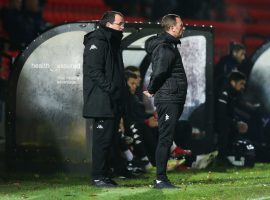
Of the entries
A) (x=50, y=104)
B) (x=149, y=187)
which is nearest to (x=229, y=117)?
(x=50, y=104)

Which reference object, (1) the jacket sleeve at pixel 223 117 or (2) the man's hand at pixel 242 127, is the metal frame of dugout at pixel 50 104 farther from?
(2) the man's hand at pixel 242 127

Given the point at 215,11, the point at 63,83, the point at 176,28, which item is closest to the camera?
the point at 176,28

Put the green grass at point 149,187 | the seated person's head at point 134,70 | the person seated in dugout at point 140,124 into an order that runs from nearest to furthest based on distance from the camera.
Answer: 1. the green grass at point 149,187
2. the person seated in dugout at point 140,124
3. the seated person's head at point 134,70

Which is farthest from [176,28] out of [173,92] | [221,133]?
[221,133]

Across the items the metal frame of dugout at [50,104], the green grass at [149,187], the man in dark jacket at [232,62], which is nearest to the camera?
the green grass at [149,187]

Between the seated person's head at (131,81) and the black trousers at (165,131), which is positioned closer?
the black trousers at (165,131)

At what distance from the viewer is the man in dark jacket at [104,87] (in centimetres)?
1177

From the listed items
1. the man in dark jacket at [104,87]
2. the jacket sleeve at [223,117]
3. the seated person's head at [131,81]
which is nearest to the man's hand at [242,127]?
the jacket sleeve at [223,117]

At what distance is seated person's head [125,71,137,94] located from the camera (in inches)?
567

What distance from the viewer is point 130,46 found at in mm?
15180

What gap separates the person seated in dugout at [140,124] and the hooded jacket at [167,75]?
2592mm

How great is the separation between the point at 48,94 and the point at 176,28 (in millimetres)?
2736

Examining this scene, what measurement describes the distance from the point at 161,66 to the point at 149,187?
4.64 ft

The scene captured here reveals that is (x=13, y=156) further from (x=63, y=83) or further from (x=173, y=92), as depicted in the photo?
(x=173, y=92)
